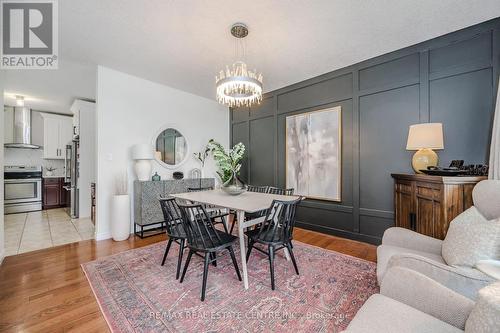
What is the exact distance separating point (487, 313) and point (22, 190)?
25.1 ft

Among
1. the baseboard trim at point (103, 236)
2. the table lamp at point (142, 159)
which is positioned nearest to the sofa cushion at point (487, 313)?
the table lamp at point (142, 159)

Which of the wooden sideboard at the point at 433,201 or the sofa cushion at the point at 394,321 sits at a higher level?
the wooden sideboard at the point at 433,201

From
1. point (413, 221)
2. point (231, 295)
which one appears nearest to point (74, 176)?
point (231, 295)

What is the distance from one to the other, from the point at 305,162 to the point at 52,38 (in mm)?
3920

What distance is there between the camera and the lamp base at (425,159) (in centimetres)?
227

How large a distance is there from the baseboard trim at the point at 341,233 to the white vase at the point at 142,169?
9.35 ft

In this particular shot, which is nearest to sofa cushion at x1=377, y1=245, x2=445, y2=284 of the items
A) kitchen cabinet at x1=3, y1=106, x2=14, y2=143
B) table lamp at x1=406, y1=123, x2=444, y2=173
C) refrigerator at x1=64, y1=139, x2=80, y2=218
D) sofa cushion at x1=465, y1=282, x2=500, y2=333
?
sofa cushion at x1=465, y1=282, x2=500, y2=333

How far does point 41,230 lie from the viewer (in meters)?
3.80

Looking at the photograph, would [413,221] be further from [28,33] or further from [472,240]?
[28,33]

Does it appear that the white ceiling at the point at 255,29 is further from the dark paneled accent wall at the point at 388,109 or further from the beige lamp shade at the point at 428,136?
the beige lamp shade at the point at 428,136

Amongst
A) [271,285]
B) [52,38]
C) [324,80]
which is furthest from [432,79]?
[52,38]

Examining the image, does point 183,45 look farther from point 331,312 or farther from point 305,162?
point 331,312

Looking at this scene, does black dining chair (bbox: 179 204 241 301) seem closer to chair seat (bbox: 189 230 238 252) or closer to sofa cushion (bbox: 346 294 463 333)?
chair seat (bbox: 189 230 238 252)

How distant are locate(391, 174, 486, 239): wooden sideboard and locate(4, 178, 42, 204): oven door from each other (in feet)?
24.8
